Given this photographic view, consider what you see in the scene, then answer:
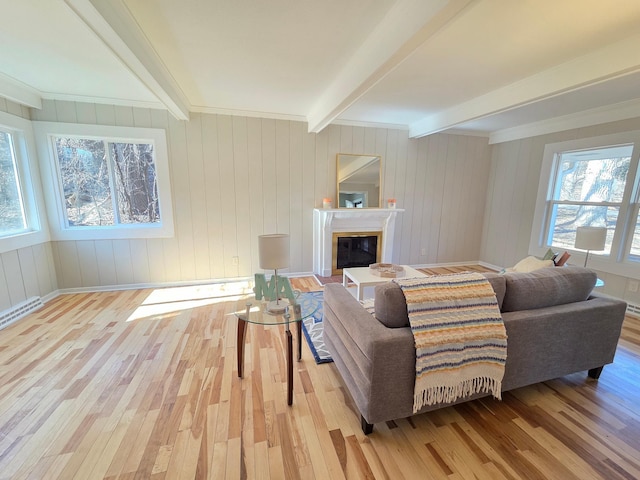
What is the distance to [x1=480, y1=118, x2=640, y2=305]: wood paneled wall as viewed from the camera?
13.5ft

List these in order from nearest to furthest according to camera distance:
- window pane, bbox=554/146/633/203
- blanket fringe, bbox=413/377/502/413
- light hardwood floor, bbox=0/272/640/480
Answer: light hardwood floor, bbox=0/272/640/480 < blanket fringe, bbox=413/377/502/413 < window pane, bbox=554/146/633/203

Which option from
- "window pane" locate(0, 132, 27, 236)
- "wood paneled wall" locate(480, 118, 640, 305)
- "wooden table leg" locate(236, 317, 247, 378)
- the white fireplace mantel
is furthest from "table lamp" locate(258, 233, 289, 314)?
"wood paneled wall" locate(480, 118, 640, 305)

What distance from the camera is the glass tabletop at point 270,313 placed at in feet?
5.83

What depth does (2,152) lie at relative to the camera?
2812mm

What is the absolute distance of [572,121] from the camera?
360 cm

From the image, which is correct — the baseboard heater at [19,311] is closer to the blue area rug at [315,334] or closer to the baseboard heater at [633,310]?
the blue area rug at [315,334]

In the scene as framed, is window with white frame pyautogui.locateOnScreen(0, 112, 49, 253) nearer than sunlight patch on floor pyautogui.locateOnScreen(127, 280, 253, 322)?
Yes

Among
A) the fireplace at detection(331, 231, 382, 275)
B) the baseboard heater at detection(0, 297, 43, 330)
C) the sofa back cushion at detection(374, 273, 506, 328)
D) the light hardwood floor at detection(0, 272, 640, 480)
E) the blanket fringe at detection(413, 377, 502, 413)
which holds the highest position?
the sofa back cushion at detection(374, 273, 506, 328)

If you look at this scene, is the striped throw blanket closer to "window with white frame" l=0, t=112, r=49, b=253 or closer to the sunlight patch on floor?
the sunlight patch on floor

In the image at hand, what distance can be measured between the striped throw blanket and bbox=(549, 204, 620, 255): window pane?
323 centimetres

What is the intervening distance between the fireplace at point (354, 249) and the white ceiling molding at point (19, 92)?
3.99m

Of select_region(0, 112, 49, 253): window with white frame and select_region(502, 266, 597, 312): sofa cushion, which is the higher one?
select_region(0, 112, 49, 253): window with white frame

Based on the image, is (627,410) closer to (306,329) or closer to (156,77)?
(306,329)

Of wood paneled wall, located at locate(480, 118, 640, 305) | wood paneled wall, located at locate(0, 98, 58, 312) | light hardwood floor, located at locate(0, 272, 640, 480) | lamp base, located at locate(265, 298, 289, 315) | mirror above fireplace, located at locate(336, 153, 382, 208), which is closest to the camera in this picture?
light hardwood floor, located at locate(0, 272, 640, 480)
